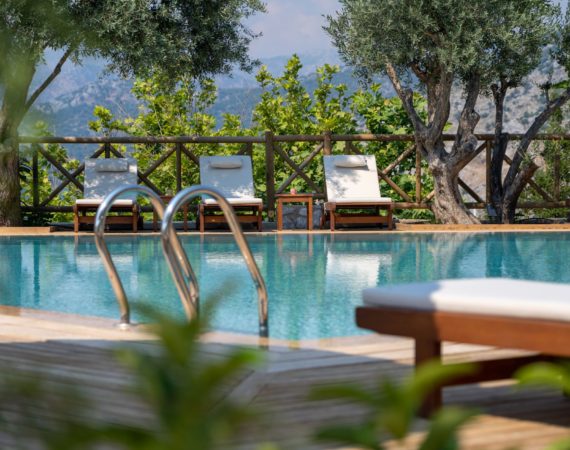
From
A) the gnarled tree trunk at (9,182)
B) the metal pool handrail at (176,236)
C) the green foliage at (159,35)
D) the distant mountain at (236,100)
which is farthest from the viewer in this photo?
the gnarled tree trunk at (9,182)

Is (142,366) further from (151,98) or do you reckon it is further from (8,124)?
(151,98)

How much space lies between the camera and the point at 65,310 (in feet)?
17.5

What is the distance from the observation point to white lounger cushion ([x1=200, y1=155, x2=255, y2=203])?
11.5 meters

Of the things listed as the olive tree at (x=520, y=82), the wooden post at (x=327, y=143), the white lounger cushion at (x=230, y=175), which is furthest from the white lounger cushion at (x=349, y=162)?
the olive tree at (x=520, y=82)

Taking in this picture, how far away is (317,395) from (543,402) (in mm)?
2183

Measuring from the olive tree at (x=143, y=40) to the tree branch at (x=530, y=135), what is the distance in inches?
152

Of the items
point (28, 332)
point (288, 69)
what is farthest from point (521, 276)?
point (288, 69)

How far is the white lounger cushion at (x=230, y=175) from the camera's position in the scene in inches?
452

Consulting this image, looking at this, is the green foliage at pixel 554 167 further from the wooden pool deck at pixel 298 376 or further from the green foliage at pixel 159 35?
the wooden pool deck at pixel 298 376

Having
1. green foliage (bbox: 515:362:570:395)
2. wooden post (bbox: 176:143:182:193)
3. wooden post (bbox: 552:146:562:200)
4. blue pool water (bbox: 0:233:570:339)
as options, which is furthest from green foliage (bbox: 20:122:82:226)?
green foliage (bbox: 515:362:570:395)

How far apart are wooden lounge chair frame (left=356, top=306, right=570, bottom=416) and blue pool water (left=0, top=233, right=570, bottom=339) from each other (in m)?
1.72

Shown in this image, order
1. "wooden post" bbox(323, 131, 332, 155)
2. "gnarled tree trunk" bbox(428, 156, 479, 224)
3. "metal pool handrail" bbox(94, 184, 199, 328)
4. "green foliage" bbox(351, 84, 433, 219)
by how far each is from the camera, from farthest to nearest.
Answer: "green foliage" bbox(351, 84, 433, 219)
"wooden post" bbox(323, 131, 332, 155)
"gnarled tree trunk" bbox(428, 156, 479, 224)
"metal pool handrail" bbox(94, 184, 199, 328)

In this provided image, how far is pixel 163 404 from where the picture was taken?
312mm

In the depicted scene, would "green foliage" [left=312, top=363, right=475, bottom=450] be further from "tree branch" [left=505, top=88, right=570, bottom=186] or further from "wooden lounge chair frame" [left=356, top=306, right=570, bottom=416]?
"tree branch" [left=505, top=88, right=570, bottom=186]
